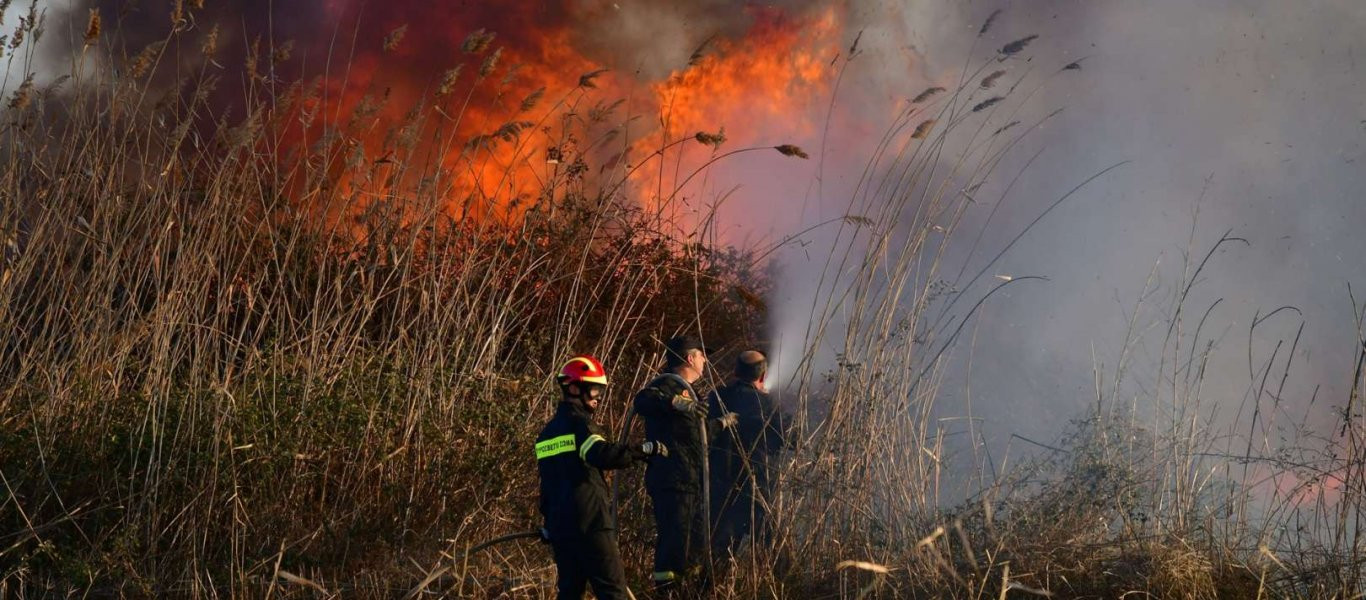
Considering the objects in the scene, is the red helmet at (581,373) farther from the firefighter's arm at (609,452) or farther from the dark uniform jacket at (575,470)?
the firefighter's arm at (609,452)

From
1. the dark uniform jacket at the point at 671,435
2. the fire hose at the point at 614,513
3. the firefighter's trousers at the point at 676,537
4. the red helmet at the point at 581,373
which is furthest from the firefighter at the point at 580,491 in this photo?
the dark uniform jacket at the point at 671,435

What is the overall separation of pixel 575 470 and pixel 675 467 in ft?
4.07

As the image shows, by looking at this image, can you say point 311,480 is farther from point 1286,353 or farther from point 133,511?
point 1286,353

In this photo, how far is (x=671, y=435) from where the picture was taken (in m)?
6.48

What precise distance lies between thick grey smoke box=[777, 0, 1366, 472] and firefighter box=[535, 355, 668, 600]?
6802 millimetres

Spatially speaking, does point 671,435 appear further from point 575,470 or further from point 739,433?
point 575,470

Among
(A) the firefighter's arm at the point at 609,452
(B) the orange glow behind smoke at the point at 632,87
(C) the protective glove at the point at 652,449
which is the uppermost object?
(B) the orange glow behind smoke at the point at 632,87

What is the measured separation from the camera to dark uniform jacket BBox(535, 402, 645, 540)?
204 inches

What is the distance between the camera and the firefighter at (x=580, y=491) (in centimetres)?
521

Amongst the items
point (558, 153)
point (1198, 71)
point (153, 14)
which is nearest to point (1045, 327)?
point (1198, 71)

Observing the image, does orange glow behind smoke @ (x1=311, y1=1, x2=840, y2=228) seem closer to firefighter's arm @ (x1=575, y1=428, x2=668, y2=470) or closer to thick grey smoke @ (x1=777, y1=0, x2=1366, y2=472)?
thick grey smoke @ (x1=777, y1=0, x2=1366, y2=472)

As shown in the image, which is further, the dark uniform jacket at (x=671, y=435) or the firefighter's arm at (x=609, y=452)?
the dark uniform jacket at (x=671, y=435)

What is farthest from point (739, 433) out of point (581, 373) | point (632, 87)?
point (632, 87)

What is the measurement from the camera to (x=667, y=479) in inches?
252
